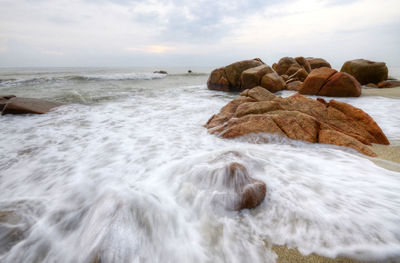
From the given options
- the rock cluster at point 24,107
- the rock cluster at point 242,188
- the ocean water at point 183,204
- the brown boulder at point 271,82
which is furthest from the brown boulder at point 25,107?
the brown boulder at point 271,82

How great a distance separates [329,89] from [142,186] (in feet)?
27.4

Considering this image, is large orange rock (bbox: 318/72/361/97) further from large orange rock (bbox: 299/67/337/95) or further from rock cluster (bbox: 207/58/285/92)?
rock cluster (bbox: 207/58/285/92)

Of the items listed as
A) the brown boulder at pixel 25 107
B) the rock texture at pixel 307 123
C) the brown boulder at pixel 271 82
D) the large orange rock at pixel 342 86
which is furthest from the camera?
the brown boulder at pixel 271 82

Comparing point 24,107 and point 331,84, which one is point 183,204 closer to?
point 24,107

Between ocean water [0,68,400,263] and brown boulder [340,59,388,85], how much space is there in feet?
40.1

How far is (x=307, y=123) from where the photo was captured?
132 inches

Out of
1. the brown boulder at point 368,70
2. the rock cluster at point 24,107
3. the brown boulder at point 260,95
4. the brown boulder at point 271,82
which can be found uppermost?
the brown boulder at point 368,70

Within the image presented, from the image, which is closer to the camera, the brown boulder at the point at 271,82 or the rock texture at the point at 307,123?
the rock texture at the point at 307,123

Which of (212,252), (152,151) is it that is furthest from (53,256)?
(152,151)

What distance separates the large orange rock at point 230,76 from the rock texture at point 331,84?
3.81m

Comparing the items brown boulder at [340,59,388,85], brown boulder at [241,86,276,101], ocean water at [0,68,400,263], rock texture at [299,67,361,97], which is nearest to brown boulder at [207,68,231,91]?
rock texture at [299,67,361,97]

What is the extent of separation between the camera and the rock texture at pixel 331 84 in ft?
23.8

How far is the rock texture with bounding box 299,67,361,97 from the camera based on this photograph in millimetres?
7246

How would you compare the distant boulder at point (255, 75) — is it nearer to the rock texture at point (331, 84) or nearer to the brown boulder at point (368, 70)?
the rock texture at point (331, 84)
